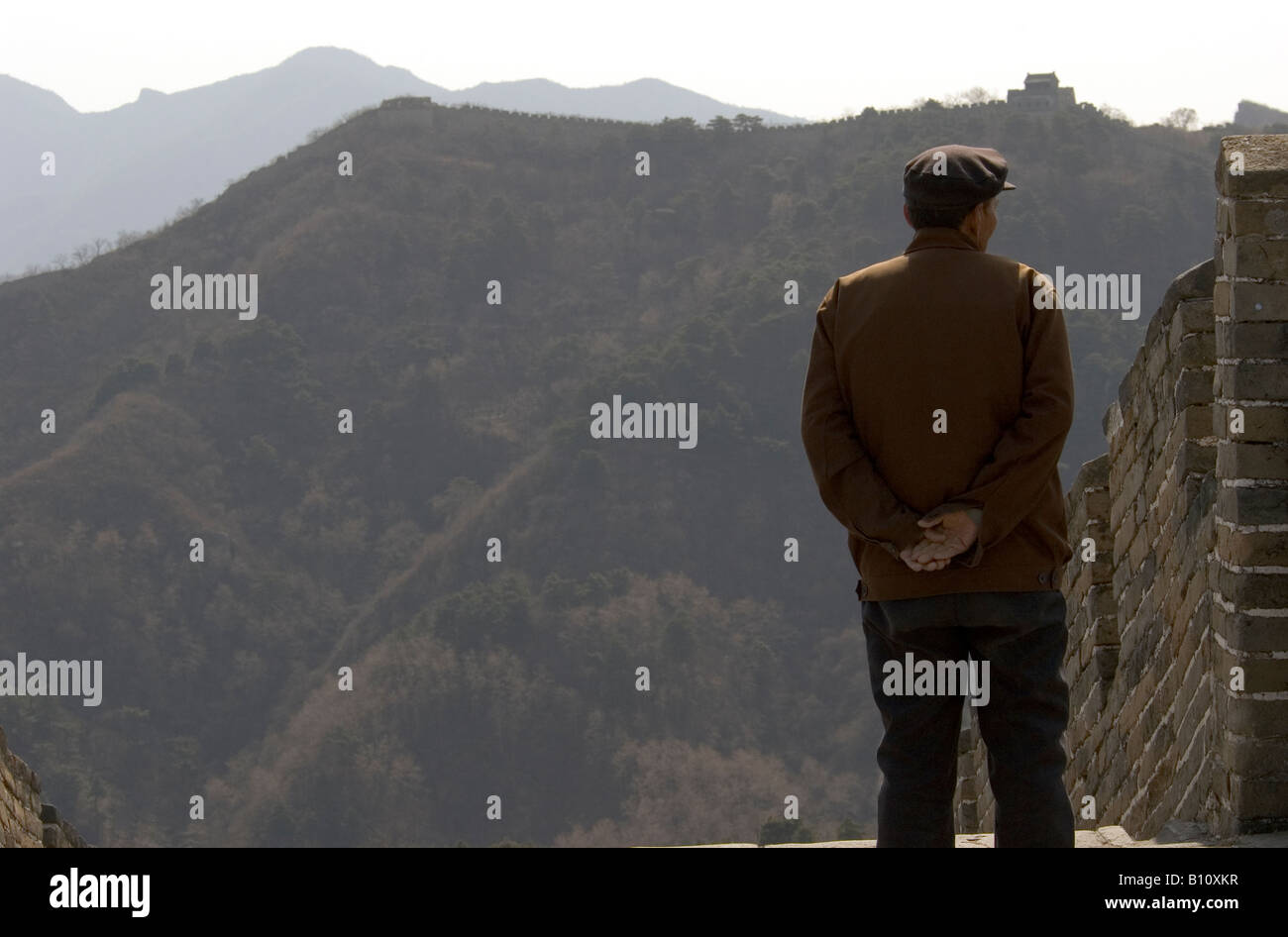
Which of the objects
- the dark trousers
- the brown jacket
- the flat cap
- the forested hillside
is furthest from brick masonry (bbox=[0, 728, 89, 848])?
the forested hillside

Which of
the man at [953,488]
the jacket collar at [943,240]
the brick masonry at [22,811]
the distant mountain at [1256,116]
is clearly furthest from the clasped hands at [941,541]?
the distant mountain at [1256,116]

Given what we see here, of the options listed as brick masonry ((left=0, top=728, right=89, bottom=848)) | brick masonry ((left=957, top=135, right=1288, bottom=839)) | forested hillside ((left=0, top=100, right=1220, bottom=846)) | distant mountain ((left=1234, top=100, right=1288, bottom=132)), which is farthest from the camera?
distant mountain ((left=1234, top=100, right=1288, bottom=132))

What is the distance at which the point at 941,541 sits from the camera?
9.20 ft

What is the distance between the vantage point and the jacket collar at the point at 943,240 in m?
2.96

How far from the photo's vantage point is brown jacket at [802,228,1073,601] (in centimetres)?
281

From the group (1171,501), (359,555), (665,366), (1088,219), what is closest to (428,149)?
(665,366)

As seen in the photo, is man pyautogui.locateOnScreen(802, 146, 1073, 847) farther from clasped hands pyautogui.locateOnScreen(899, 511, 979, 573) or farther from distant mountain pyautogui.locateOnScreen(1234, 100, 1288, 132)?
distant mountain pyautogui.locateOnScreen(1234, 100, 1288, 132)

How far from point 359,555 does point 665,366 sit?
58.9 feet

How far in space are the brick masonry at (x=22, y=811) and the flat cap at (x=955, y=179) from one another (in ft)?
12.1

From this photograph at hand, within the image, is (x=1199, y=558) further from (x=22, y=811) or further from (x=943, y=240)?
(x=22, y=811)

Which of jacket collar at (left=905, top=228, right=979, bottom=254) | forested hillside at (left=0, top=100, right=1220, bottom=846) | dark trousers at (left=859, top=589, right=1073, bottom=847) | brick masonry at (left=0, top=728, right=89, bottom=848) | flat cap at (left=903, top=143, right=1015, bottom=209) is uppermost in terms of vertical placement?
forested hillside at (left=0, top=100, right=1220, bottom=846)

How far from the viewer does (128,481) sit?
66.2 meters

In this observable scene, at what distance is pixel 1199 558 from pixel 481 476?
6917 cm
